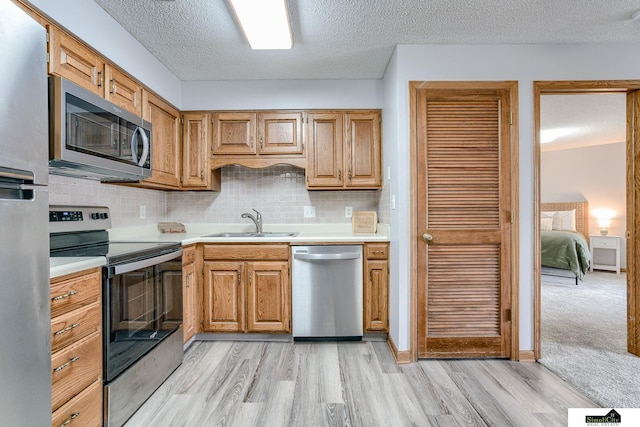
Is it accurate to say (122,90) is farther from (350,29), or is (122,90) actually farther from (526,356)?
(526,356)

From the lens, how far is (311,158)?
3059 mm

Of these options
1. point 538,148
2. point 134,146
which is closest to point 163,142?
point 134,146

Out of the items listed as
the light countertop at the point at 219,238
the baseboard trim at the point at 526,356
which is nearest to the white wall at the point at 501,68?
the baseboard trim at the point at 526,356

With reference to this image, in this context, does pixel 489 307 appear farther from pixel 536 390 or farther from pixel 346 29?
pixel 346 29

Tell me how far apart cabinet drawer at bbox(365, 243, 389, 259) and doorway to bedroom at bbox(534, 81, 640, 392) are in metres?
1.09

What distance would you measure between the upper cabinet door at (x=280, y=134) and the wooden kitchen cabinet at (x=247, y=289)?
3.08ft

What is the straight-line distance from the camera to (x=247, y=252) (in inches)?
107

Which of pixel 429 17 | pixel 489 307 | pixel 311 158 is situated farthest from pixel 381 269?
pixel 429 17

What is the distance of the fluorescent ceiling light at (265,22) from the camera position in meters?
1.86

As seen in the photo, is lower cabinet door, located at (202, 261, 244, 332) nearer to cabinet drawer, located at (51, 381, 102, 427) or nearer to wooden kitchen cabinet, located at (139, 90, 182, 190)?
wooden kitchen cabinet, located at (139, 90, 182, 190)

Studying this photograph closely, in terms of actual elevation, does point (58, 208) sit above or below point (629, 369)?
above

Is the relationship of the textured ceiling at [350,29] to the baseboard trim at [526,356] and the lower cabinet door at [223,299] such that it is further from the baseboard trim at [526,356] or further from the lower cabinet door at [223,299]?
the baseboard trim at [526,356]

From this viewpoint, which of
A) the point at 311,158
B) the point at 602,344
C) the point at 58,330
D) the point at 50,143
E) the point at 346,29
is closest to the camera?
the point at 58,330

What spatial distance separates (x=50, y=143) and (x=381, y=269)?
2.31 meters
